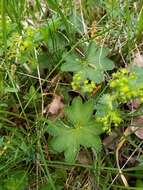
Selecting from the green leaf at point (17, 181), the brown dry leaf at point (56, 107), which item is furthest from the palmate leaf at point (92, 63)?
the green leaf at point (17, 181)

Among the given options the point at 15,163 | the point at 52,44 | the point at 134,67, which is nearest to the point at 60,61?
the point at 52,44

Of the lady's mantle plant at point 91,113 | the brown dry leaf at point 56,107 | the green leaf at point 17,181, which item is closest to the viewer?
the lady's mantle plant at point 91,113

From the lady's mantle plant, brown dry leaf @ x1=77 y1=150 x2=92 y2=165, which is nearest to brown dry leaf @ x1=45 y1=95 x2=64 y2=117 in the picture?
the lady's mantle plant

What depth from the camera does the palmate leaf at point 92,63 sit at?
5.33ft

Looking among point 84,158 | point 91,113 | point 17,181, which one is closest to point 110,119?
point 91,113

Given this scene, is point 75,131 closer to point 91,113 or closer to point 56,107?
point 91,113

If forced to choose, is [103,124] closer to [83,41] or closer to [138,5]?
Result: [83,41]

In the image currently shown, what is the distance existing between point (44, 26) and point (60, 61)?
0.20 meters

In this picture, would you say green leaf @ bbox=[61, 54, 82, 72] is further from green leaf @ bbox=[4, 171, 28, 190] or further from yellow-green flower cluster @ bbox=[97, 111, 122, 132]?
green leaf @ bbox=[4, 171, 28, 190]

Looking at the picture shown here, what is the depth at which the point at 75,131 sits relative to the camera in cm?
152

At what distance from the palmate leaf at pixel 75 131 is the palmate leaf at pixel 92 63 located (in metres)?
0.13

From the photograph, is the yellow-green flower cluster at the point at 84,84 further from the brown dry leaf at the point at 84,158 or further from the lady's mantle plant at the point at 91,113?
the brown dry leaf at the point at 84,158

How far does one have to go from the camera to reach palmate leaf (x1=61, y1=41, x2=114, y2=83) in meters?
1.62

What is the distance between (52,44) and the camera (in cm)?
176
